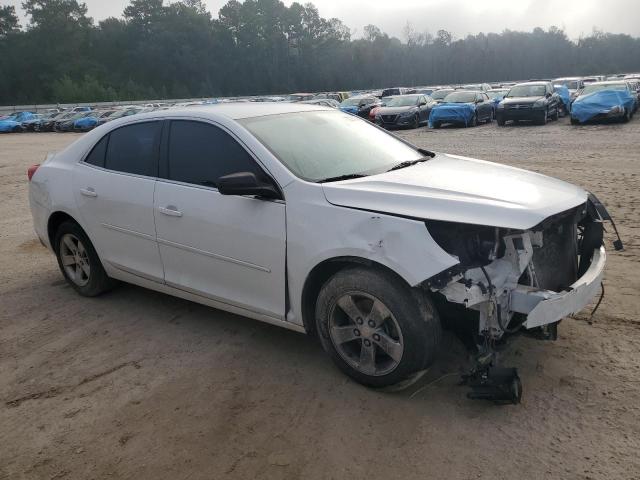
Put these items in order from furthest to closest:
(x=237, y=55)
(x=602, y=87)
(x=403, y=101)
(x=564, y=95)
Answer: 1. (x=237, y=55)
2. (x=403, y=101)
3. (x=564, y=95)
4. (x=602, y=87)

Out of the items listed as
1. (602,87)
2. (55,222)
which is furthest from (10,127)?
(55,222)

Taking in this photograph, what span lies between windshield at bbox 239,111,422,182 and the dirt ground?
1282 mm

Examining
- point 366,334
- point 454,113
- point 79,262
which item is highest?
point 454,113

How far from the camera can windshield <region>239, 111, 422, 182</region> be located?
371 cm

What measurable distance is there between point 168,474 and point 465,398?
1.67 metres

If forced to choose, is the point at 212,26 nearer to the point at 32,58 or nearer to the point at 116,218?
the point at 32,58

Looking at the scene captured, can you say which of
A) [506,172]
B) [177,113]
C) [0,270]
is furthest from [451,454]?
[0,270]

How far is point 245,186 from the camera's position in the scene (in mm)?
3445

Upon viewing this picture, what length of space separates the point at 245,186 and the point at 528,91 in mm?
21228

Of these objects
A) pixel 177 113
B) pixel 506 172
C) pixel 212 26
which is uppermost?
pixel 212 26

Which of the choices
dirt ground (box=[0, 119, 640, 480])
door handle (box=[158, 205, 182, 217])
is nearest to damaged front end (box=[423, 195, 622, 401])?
dirt ground (box=[0, 119, 640, 480])

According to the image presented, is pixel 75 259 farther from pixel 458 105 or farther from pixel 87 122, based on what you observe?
pixel 87 122

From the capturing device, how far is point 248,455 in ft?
9.42

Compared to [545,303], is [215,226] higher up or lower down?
higher up
